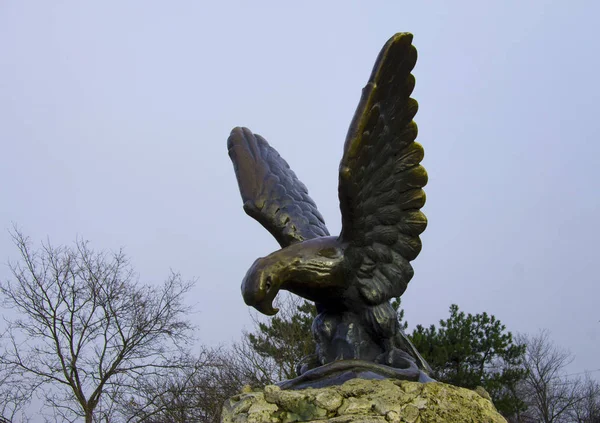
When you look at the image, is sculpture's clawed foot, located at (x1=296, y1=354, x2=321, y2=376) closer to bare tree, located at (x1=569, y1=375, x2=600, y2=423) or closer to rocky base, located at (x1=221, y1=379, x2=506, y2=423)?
rocky base, located at (x1=221, y1=379, x2=506, y2=423)

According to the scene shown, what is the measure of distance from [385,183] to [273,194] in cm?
96

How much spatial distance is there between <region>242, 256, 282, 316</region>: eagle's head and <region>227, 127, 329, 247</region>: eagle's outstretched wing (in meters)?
0.61

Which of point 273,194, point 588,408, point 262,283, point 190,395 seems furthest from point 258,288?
point 588,408

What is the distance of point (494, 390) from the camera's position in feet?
48.1

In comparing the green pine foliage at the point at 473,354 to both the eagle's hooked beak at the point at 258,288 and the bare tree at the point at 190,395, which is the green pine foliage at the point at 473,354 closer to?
the bare tree at the point at 190,395

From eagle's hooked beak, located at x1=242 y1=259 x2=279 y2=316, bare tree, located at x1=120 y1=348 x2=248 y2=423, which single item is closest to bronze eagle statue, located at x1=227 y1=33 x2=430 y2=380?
eagle's hooked beak, located at x1=242 y1=259 x2=279 y2=316

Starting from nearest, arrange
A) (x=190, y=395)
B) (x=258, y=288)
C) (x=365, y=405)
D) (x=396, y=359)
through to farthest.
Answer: (x=365, y=405)
(x=258, y=288)
(x=396, y=359)
(x=190, y=395)

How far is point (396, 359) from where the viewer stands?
143 inches

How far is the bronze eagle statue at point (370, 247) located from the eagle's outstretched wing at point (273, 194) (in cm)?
23

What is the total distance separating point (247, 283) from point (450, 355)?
12282 millimetres

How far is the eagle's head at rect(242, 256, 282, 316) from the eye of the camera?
3.53 meters

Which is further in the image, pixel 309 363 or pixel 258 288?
pixel 309 363

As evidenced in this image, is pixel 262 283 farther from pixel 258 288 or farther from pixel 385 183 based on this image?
pixel 385 183

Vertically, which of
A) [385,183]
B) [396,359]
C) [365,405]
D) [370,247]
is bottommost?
[365,405]
